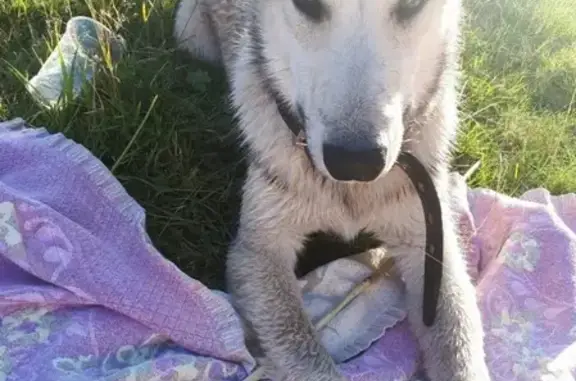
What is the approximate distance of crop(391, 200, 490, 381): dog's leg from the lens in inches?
97.5

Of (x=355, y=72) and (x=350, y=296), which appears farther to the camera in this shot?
(x=350, y=296)

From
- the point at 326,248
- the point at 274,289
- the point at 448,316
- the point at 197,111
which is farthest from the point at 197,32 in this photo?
the point at 448,316

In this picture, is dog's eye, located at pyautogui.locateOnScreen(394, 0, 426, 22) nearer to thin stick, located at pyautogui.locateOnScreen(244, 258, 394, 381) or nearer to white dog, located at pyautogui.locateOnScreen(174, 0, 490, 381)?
white dog, located at pyautogui.locateOnScreen(174, 0, 490, 381)

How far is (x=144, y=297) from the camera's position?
8.21ft

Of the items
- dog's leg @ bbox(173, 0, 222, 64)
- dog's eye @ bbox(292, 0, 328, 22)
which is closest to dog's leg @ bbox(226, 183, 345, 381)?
dog's eye @ bbox(292, 0, 328, 22)

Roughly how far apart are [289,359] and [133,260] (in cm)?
57

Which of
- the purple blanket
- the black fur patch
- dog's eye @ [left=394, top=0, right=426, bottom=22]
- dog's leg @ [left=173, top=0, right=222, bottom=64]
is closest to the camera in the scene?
dog's eye @ [left=394, top=0, right=426, bottom=22]

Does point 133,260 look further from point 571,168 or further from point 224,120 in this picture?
point 571,168

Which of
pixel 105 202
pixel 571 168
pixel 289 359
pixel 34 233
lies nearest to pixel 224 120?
pixel 105 202

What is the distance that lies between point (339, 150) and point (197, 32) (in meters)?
1.87

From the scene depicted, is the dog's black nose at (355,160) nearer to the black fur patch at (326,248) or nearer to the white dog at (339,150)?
the white dog at (339,150)

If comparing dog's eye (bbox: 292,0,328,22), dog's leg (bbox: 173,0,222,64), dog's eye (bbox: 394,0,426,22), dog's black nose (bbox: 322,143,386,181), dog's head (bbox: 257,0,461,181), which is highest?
dog's eye (bbox: 292,0,328,22)

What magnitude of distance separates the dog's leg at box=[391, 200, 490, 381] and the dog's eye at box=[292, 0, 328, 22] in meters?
0.82

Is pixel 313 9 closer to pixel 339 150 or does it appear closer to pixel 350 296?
pixel 339 150
